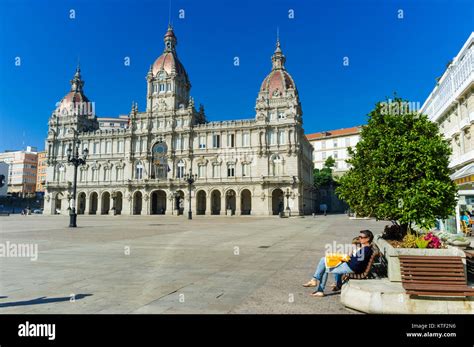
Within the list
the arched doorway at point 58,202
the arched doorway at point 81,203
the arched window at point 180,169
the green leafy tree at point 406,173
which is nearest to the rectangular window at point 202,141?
the arched window at point 180,169

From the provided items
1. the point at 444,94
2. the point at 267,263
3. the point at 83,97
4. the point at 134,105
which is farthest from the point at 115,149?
the point at 267,263

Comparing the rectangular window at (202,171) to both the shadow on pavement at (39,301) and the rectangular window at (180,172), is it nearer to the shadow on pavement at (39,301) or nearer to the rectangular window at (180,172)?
the rectangular window at (180,172)

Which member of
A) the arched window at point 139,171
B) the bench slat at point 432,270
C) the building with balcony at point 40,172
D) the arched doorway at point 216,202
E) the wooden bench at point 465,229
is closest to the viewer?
the bench slat at point 432,270

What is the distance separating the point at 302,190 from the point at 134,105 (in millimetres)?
35735

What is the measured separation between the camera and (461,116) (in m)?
20.5

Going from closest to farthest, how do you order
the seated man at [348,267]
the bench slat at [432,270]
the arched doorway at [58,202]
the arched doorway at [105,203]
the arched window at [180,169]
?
the bench slat at [432,270] < the seated man at [348,267] < the arched window at [180,169] < the arched doorway at [105,203] < the arched doorway at [58,202]

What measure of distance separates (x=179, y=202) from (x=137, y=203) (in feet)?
27.6

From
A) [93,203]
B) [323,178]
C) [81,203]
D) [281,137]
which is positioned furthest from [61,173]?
[323,178]

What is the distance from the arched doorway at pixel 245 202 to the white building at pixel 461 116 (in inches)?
1395

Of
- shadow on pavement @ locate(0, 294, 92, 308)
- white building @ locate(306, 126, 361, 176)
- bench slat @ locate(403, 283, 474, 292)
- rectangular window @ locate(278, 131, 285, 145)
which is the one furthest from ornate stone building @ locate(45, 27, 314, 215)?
shadow on pavement @ locate(0, 294, 92, 308)

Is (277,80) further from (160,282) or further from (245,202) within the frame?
(160,282)

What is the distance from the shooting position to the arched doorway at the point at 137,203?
62.4 m

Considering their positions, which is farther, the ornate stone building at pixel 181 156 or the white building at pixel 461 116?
the ornate stone building at pixel 181 156
